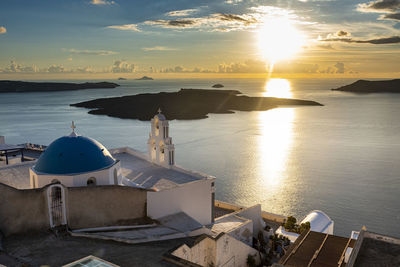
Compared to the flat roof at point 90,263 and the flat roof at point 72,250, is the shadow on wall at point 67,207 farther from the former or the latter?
the flat roof at point 90,263

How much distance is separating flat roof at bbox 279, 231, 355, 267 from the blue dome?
32.1 feet

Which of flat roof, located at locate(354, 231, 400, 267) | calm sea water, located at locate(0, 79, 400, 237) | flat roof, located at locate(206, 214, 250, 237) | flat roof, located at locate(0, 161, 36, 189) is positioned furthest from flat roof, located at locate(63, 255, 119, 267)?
calm sea water, located at locate(0, 79, 400, 237)

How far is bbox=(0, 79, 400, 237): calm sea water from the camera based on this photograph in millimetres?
31688

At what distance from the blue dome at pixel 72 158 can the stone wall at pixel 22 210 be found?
1879mm

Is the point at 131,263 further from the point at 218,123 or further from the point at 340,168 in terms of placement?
the point at 218,123

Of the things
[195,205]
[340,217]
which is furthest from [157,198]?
[340,217]

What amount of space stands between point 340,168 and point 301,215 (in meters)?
16.9

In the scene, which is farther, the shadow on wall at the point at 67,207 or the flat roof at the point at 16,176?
the flat roof at the point at 16,176

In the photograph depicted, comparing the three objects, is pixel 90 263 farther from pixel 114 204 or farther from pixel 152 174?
pixel 152 174

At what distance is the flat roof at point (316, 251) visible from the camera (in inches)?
480

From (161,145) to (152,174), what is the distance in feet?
7.74

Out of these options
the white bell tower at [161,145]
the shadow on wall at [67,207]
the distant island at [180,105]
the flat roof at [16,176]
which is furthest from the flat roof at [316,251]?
the distant island at [180,105]

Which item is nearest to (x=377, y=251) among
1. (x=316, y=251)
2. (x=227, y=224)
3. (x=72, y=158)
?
(x=316, y=251)

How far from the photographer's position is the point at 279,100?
139 m
